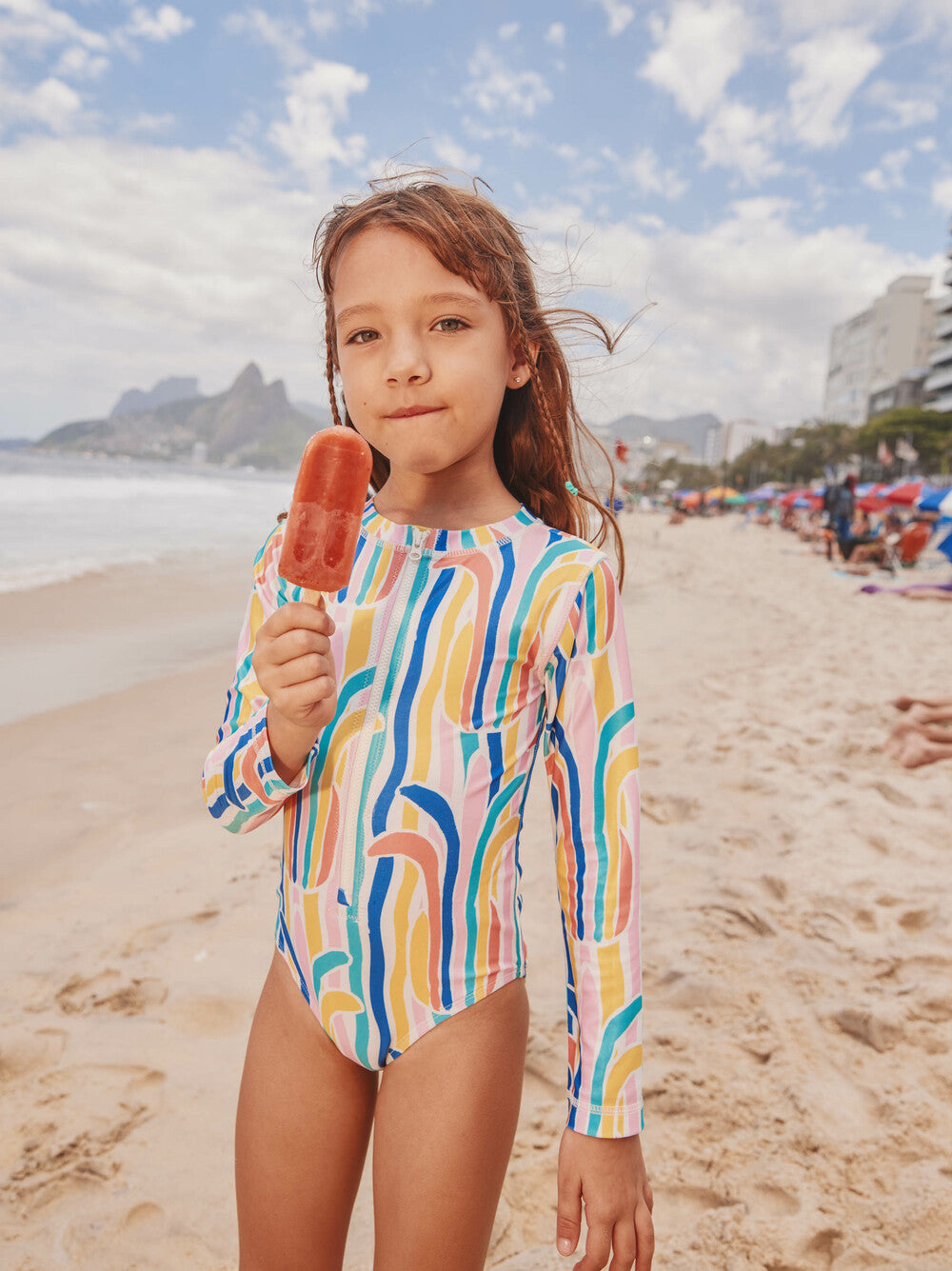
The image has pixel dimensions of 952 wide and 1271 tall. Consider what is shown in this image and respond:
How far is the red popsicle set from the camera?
3.79ft

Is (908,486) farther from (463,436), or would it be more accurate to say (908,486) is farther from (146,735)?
(463,436)

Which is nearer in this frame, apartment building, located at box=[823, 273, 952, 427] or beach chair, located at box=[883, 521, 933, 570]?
beach chair, located at box=[883, 521, 933, 570]

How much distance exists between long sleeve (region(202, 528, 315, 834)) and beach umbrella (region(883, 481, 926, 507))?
64.9 feet

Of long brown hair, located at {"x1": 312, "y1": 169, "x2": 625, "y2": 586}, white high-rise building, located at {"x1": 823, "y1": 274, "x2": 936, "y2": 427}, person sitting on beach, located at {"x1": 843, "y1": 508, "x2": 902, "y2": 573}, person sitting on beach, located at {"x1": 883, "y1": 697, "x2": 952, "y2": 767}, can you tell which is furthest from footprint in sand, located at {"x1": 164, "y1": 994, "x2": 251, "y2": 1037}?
white high-rise building, located at {"x1": 823, "y1": 274, "x2": 936, "y2": 427}

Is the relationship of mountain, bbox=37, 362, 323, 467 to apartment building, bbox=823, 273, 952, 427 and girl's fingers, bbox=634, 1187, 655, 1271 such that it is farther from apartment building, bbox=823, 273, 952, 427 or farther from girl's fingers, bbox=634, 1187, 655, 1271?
girl's fingers, bbox=634, 1187, 655, 1271

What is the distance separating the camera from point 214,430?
145 metres

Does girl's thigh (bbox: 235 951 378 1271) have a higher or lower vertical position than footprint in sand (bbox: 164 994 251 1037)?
higher

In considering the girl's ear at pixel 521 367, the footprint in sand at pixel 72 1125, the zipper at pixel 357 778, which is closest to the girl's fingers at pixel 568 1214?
the zipper at pixel 357 778

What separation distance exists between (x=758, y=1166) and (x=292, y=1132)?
4.58ft

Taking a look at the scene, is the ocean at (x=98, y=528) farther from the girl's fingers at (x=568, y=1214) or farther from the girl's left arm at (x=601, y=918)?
the girl's fingers at (x=568, y=1214)

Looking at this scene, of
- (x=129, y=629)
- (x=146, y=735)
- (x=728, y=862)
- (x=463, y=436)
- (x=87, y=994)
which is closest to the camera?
(x=463, y=436)

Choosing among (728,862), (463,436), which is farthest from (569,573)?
(728,862)

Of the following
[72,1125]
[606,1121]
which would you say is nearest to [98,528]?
[72,1125]

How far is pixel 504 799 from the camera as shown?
1.29m
